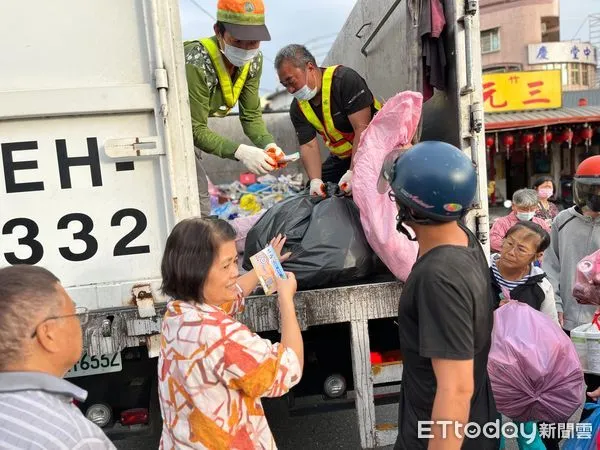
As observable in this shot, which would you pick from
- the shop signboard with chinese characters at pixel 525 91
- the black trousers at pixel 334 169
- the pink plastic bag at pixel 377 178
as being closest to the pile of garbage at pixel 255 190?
the black trousers at pixel 334 169

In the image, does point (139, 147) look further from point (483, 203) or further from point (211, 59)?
point (483, 203)

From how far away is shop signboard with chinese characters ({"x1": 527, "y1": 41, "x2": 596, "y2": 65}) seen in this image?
789 inches

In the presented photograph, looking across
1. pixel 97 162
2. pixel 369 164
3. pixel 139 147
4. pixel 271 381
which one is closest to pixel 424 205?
pixel 271 381

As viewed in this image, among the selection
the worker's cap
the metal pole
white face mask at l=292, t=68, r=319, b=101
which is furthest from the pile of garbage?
the worker's cap

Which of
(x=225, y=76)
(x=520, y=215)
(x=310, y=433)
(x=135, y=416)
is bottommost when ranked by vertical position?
(x=310, y=433)

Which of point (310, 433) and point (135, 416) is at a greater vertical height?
point (135, 416)

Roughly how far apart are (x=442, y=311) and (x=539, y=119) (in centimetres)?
1191

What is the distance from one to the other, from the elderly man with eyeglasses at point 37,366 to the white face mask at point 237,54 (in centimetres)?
183

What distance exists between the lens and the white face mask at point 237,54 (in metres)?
2.60

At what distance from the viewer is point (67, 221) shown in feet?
6.21

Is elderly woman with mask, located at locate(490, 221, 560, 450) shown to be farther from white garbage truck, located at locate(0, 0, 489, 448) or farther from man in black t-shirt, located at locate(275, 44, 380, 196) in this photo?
man in black t-shirt, located at locate(275, 44, 380, 196)

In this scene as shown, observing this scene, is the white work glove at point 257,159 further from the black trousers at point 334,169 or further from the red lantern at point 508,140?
the red lantern at point 508,140

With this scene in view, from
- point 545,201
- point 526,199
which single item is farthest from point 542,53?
point 526,199

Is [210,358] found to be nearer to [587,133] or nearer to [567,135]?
[567,135]
